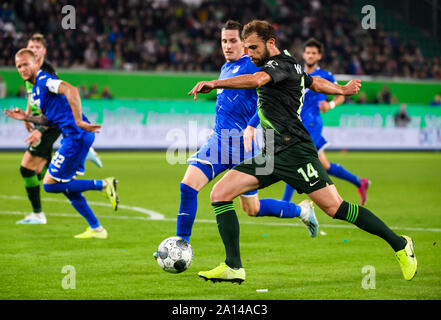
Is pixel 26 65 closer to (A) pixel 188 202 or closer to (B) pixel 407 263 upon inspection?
(A) pixel 188 202

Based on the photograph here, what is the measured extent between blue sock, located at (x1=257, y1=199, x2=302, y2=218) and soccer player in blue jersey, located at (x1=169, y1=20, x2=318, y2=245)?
0.03 meters

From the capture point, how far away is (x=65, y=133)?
380 inches

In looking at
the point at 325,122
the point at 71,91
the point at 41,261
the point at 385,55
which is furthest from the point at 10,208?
the point at 385,55

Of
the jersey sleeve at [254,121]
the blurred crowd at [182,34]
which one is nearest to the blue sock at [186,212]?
the jersey sleeve at [254,121]

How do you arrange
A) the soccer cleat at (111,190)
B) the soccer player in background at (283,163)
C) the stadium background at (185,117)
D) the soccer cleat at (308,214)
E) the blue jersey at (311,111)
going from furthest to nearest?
the blue jersey at (311,111) → the soccer cleat at (111,190) → the soccer cleat at (308,214) → the stadium background at (185,117) → the soccer player in background at (283,163)

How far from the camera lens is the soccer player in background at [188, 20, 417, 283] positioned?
6.33 meters

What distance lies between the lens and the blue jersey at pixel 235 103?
7.57 metres

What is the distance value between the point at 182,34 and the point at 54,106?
21290 millimetres

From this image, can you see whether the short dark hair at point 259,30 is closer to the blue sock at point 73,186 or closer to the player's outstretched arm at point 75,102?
the player's outstretched arm at point 75,102

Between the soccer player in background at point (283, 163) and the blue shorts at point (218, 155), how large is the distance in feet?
2.68

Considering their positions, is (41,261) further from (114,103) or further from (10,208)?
(114,103)

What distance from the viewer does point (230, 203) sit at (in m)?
6.71

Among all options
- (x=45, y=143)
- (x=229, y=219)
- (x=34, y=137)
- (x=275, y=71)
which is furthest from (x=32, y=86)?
(x=275, y=71)
